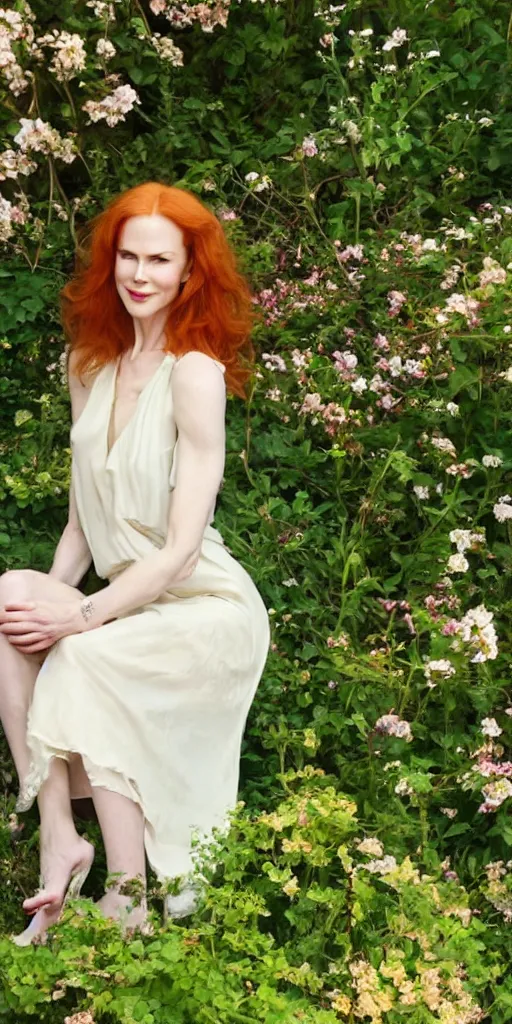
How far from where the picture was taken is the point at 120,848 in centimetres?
365

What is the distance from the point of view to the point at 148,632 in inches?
148

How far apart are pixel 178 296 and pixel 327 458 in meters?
1.07

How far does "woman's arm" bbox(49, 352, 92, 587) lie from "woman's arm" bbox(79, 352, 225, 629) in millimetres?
365

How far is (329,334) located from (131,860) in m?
2.26

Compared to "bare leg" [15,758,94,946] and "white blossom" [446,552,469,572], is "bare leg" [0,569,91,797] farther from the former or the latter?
"white blossom" [446,552,469,572]

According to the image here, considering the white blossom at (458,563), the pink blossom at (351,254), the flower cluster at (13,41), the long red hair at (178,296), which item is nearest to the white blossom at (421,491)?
the white blossom at (458,563)

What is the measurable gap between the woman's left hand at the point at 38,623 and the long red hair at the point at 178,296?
808 mm

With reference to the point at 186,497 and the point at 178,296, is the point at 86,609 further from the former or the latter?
the point at 178,296

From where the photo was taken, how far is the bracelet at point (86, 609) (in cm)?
378

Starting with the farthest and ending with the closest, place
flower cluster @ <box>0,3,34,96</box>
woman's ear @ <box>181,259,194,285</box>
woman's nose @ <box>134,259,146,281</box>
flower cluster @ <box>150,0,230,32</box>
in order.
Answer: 1. flower cluster @ <box>150,0,230,32</box>
2. flower cluster @ <box>0,3,34,96</box>
3. woman's ear @ <box>181,259,194,285</box>
4. woman's nose @ <box>134,259,146,281</box>

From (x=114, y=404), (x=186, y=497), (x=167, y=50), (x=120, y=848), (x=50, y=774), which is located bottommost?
(x=120, y=848)

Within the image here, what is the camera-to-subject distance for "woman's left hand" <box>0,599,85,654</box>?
12.3 ft

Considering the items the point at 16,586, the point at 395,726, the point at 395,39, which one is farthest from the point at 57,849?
the point at 395,39

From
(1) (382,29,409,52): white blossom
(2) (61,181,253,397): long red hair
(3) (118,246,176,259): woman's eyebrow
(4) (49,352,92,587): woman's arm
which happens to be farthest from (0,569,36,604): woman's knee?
(1) (382,29,409,52): white blossom
